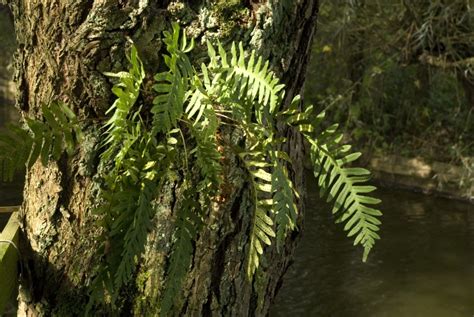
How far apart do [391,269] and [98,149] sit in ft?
16.0

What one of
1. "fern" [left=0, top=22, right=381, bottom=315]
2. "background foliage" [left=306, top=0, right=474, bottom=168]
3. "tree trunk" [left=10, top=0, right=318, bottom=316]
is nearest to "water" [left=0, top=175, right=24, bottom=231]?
"background foliage" [left=306, top=0, right=474, bottom=168]

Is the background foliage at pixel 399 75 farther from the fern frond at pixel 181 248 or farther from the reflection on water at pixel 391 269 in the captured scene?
the fern frond at pixel 181 248

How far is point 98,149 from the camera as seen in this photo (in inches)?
41.1

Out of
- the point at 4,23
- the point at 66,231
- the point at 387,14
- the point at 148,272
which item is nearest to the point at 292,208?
the point at 148,272

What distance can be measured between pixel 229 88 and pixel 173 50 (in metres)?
0.09

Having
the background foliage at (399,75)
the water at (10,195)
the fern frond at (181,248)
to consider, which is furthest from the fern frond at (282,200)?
the background foliage at (399,75)

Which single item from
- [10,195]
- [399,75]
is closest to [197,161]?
[10,195]

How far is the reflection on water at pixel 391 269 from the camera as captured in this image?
5.05m

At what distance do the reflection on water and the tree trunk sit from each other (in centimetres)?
391

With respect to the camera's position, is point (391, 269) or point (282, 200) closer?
point (282, 200)

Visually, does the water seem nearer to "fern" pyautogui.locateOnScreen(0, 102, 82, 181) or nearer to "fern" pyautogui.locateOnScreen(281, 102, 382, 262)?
"fern" pyautogui.locateOnScreen(0, 102, 82, 181)

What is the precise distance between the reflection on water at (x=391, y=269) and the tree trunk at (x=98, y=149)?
3912 mm

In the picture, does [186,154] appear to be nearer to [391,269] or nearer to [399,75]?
[391,269]

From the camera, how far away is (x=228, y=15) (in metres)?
1.04
